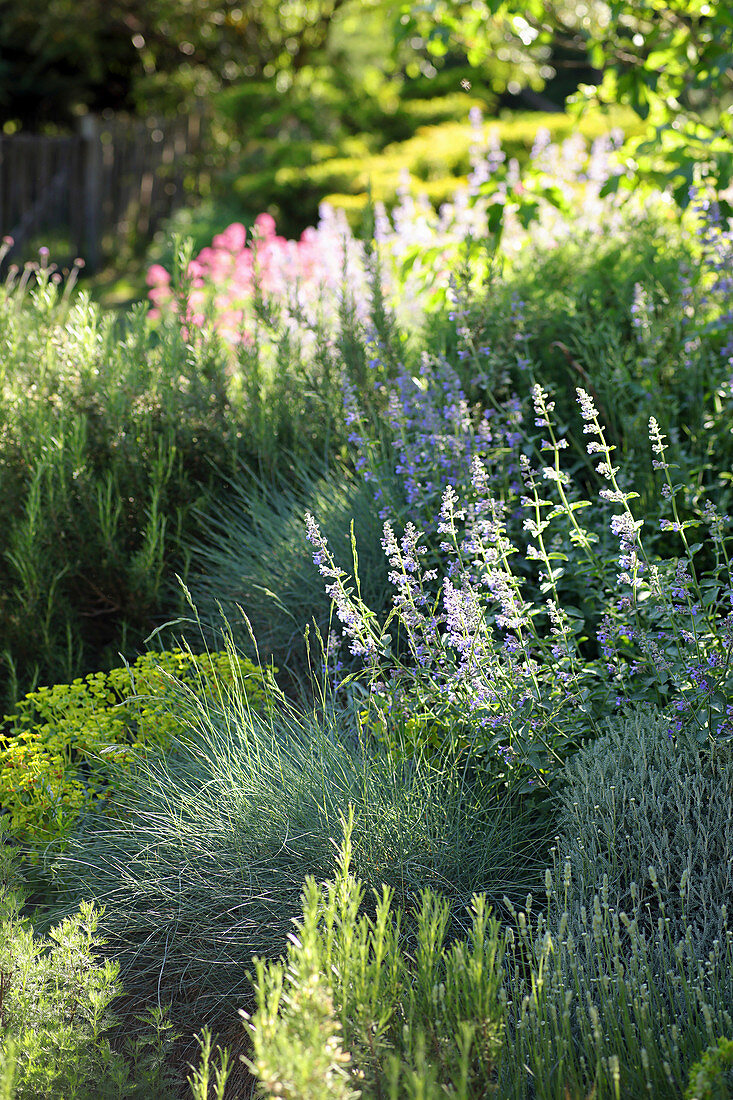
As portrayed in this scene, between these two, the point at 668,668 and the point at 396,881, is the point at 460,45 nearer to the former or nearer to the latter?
the point at 668,668

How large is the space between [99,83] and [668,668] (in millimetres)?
19054

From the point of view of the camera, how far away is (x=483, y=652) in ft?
8.93

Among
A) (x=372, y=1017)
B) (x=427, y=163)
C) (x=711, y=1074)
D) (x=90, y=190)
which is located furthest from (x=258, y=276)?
(x=90, y=190)

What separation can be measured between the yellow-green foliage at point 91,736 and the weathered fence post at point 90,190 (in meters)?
11.4

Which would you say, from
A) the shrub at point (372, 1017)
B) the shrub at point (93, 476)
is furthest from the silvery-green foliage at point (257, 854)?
the shrub at point (93, 476)

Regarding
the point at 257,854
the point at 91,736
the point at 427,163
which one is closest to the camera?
the point at 257,854

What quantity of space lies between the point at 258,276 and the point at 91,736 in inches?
91.8

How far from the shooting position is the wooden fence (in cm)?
1311

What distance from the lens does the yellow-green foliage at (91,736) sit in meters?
2.81

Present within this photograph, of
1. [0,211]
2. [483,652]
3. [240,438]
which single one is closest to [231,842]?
[483,652]

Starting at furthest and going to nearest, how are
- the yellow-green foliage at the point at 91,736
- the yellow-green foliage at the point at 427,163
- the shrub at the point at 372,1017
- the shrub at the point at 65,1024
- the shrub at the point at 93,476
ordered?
the yellow-green foliage at the point at 427,163 → the shrub at the point at 93,476 → the yellow-green foliage at the point at 91,736 → the shrub at the point at 65,1024 → the shrub at the point at 372,1017

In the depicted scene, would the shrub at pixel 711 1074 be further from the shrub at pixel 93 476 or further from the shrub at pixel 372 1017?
the shrub at pixel 93 476

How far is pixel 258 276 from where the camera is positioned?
14.3 ft

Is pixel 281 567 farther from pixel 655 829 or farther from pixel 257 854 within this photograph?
pixel 655 829
